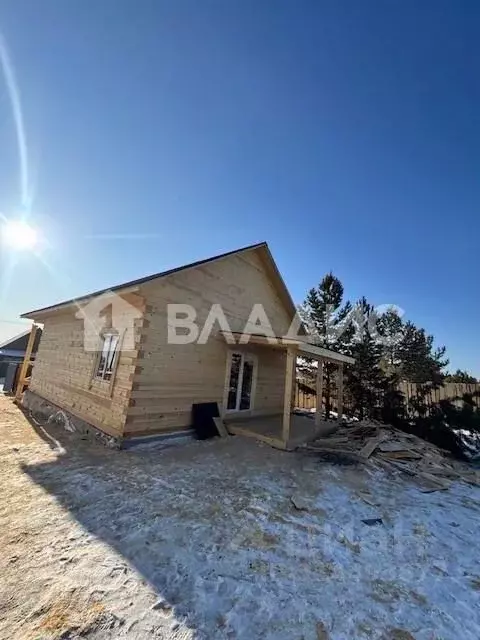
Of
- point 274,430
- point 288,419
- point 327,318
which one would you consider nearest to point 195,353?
point 288,419

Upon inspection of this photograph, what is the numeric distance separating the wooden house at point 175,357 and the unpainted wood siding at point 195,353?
0.03 meters

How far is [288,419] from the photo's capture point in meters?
7.24

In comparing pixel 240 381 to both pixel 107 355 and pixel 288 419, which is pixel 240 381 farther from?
pixel 107 355

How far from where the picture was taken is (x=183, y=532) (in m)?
3.46

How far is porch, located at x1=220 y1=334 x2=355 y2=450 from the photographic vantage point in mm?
7250

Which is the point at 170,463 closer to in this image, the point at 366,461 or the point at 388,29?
the point at 366,461

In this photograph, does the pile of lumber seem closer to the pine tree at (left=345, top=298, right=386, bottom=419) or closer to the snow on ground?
the snow on ground

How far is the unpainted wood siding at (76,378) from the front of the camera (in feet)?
22.7

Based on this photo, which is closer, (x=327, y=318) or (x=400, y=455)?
(x=400, y=455)

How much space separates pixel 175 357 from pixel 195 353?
666 millimetres

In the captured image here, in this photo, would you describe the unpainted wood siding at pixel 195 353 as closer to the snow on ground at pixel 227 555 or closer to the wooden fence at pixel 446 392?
the snow on ground at pixel 227 555

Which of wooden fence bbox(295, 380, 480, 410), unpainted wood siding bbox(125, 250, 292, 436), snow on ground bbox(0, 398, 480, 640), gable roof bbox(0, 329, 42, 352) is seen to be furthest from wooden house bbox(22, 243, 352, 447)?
gable roof bbox(0, 329, 42, 352)

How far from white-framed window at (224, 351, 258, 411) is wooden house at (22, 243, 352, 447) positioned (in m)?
0.03

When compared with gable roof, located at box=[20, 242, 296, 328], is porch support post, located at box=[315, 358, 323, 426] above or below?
below
